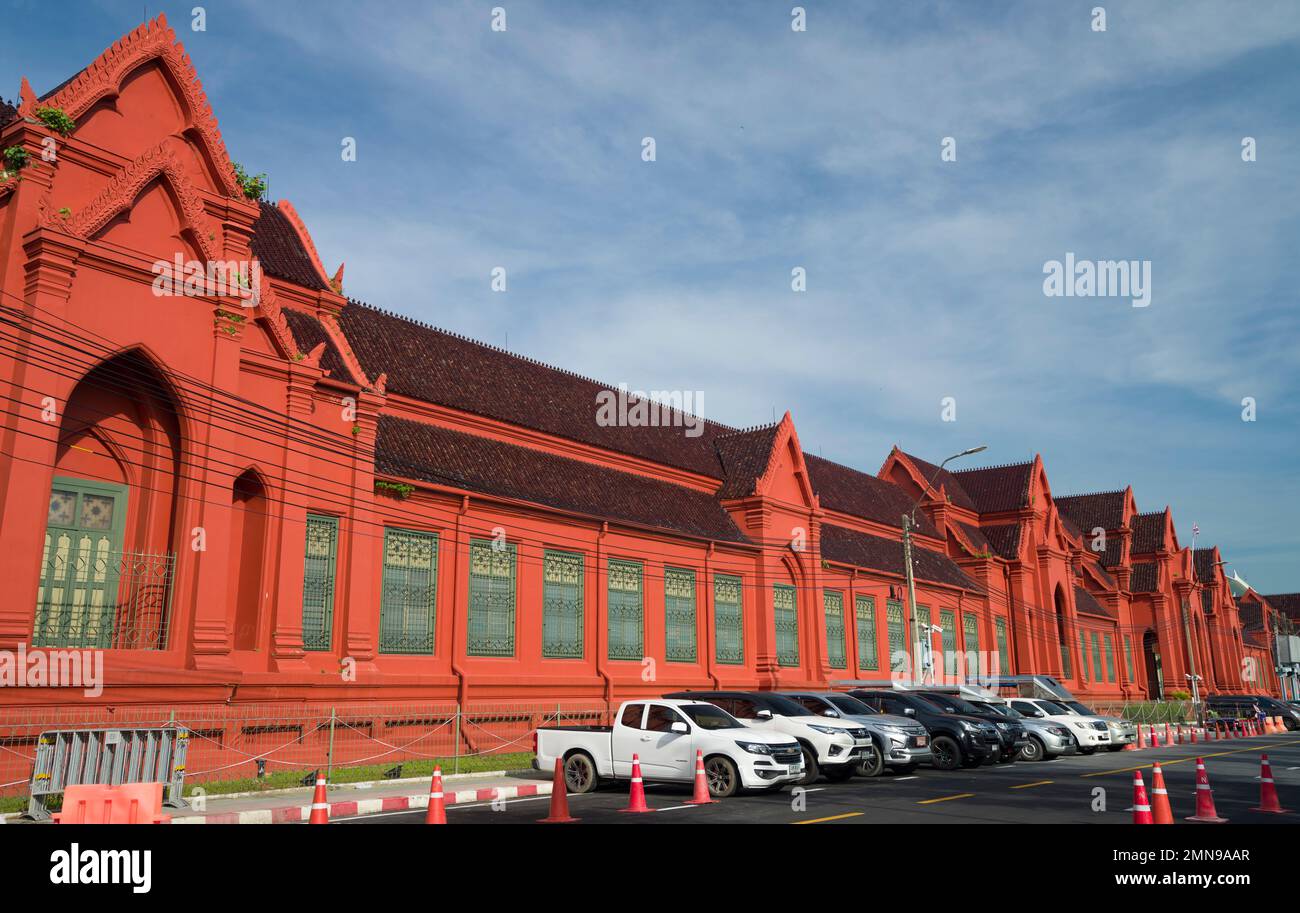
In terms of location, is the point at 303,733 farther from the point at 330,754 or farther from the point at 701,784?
the point at 701,784

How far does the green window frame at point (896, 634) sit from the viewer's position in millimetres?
38344

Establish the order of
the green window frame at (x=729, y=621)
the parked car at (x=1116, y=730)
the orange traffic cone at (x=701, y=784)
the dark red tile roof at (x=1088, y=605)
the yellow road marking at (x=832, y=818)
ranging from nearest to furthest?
1. the yellow road marking at (x=832, y=818)
2. the orange traffic cone at (x=701, y=784)
3. the parked car at (x=1116, y=730)
4. the green window frame at (x=729, y=621)
5. the dark red tile roof at (x=1088, y=605)

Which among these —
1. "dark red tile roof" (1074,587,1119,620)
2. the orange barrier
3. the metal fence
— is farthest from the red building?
"dark red tile roof" (1074,587,1119,620)

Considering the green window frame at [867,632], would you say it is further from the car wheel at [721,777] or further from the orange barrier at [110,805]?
the orange barrier at [110,805]

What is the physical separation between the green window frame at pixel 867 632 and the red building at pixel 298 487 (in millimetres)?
1949

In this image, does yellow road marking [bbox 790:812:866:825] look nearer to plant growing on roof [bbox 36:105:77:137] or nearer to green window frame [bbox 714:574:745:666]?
plant growing on roof [bbox 36:105:77:137]

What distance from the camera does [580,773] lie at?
55.9 feet

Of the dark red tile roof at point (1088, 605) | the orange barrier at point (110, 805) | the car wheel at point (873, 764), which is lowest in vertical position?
the car wheel at point (873, 764)

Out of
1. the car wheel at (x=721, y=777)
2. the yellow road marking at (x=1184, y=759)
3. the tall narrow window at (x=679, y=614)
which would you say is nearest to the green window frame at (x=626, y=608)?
the tall narrow window at (x=679, y=614)

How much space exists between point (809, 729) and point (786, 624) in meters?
14.9

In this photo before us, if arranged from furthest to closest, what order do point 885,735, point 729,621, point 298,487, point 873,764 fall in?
point 729,621, point 885,735, point 298,487, point 873,764

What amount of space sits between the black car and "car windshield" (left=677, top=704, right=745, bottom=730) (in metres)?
8.68

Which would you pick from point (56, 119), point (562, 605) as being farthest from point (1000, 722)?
point (56, 119)

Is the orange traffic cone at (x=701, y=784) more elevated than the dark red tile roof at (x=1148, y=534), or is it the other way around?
the dark red tile roof at (x=1148, y=534)
